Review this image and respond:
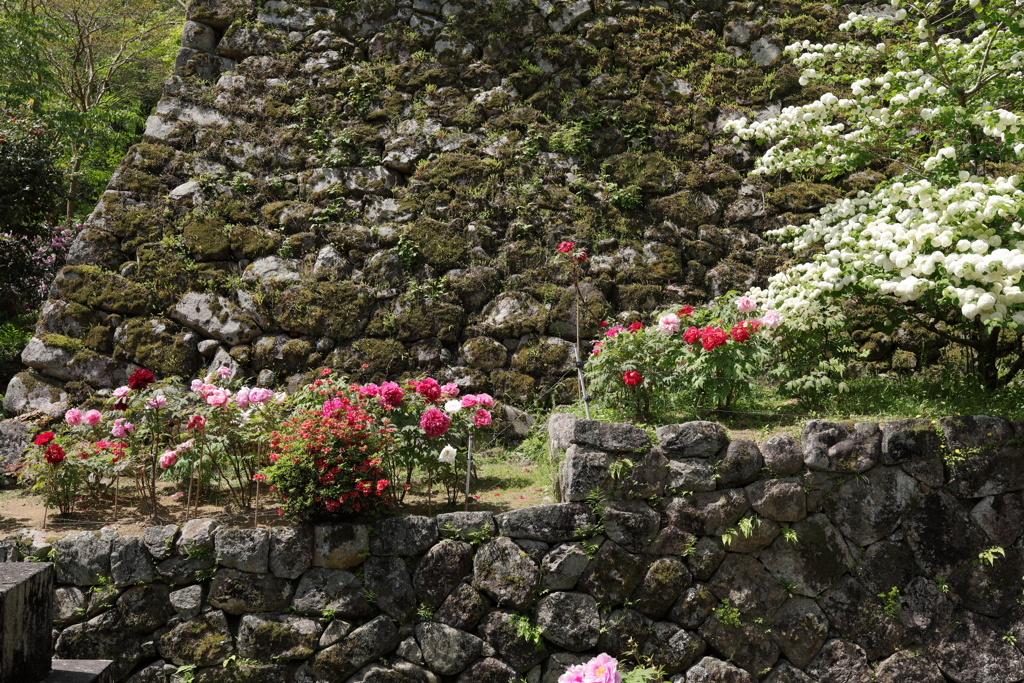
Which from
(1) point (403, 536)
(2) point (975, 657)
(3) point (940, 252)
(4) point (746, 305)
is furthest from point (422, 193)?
(2) point (975, 657)

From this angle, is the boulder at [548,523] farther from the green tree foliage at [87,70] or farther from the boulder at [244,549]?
the green tree foliage at [87,70]

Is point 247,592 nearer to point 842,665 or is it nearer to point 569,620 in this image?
point 569,620

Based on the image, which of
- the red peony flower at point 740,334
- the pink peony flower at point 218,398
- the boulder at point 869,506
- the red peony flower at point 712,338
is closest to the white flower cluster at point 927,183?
the red peony flower at point 740,334

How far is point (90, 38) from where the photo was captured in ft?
39.1

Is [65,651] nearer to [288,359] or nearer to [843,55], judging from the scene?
[288,359]

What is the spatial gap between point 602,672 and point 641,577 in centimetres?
197

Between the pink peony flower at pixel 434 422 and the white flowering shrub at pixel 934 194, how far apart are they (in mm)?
2670

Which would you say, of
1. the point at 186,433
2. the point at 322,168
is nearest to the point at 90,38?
the point at 322,168

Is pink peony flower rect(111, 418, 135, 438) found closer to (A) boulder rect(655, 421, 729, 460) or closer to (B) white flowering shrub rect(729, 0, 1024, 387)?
(A) boulder rect(655, 421, 729, 460)

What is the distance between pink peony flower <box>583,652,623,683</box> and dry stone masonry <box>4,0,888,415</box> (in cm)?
406

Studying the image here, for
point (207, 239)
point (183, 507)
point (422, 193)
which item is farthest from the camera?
point (422, 193)

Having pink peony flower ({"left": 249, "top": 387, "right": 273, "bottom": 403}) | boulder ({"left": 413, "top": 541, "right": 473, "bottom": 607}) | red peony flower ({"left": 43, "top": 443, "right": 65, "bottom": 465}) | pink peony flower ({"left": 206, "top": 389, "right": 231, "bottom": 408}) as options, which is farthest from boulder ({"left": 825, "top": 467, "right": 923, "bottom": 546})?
red peony flower ({"left": 43, "top": 443, "right": 65, "bottom": 465})

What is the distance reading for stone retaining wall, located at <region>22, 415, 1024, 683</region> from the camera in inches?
158

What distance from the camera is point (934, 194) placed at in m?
4.30
